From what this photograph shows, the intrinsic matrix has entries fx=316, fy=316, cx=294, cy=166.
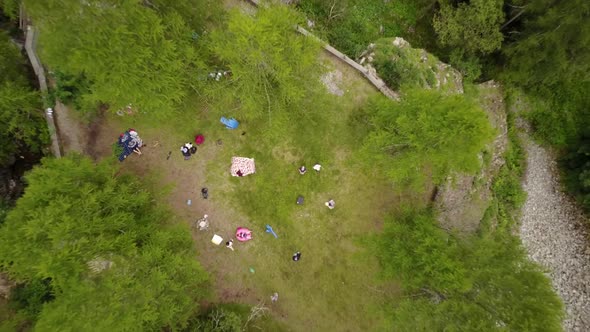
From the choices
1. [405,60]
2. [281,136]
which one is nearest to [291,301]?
[281,136]

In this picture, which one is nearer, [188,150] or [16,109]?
[16,109]

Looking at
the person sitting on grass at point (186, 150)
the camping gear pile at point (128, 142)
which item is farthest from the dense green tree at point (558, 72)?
the camping gear pile at point (128, 142)

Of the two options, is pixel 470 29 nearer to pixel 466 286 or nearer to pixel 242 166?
pixel 466 286

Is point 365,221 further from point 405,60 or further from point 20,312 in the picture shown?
point 20,312

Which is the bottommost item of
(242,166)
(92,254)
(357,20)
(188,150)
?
(92,254)

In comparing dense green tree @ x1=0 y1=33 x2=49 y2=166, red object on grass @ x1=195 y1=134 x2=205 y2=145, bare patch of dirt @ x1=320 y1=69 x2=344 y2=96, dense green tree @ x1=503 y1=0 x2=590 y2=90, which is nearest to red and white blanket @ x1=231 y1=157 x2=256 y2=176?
red object on grass @ x1=195 y1=134 x2=205 y2=145

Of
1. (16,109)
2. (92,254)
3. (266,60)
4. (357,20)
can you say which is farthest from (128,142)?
(357,20)

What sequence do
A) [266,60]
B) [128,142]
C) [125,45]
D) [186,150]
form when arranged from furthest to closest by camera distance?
1. [186,150]
2. [128,142]
3. [266,60]
4. [125,45]
